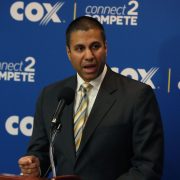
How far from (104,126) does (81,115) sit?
0.12 meters

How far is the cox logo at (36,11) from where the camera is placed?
→ 2369mm

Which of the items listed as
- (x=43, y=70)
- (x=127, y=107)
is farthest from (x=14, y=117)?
(x=127, y=107)

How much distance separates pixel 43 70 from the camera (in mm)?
2408

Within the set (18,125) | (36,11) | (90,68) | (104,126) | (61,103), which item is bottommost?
(18,125)

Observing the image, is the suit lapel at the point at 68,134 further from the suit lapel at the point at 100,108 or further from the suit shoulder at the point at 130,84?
the suit shoulder at the point at 130,84

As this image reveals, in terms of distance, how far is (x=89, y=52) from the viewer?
173cm

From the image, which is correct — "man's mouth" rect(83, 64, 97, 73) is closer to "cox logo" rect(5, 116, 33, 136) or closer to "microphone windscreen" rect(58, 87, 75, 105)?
"microphone windscreen" rect(58, 87, 75, 105)

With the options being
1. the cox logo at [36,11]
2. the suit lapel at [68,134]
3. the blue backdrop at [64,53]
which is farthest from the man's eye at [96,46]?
the cox logo at [36,11]

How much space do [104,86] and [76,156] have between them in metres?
0.31

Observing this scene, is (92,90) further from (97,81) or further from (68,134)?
(68,134)

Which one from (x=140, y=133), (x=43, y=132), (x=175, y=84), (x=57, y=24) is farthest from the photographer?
(x=57, y=24)

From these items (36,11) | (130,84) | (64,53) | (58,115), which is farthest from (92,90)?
(36,11)

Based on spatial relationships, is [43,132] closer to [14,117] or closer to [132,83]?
[132,83]

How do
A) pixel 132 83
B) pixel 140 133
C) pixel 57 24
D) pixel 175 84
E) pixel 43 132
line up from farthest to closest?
pixel 57 24, pixel 175 84, pixel 43 132, pixel 132 83, pixel 140 133
